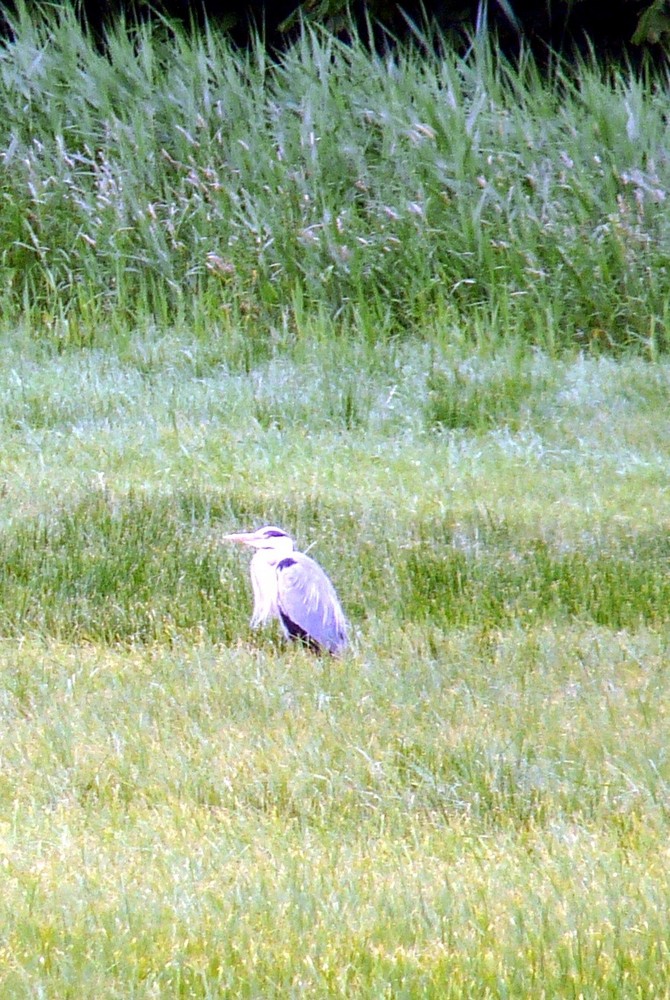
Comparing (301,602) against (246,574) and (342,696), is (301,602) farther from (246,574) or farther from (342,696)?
(246,574)

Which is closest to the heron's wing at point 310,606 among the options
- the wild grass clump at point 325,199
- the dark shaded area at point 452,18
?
the wild grass clump at point 325,199

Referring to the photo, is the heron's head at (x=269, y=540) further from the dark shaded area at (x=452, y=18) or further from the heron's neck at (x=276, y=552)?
the dark shaded area at (x=452, y=18)

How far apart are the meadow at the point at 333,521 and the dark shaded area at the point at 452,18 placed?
0.52 meters

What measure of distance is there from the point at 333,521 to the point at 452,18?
7.71 metres

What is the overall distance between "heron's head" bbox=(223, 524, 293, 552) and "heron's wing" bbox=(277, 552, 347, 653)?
225 mm

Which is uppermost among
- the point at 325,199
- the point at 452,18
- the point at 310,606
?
the point at 452,18

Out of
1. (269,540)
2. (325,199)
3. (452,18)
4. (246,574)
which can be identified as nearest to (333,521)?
(246,574)

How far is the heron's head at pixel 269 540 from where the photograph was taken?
4.78m

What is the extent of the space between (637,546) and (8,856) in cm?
298

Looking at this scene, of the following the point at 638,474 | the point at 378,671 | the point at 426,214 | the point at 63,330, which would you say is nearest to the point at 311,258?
the point at 426,214

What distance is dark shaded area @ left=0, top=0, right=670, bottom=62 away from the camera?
11789 millimetres

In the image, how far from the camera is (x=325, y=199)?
915 centimetres

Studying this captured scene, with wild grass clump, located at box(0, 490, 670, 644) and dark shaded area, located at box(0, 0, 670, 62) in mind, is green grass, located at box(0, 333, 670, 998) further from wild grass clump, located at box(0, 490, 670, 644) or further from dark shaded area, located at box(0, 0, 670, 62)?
dark shaded area, located at box(0, 0, 670, 62)

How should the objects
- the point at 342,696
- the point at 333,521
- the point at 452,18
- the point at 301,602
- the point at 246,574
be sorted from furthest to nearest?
the point at 452,18, the point at 333,521, the point at 246,574, the point at 301,602, the point at 342,696
